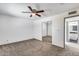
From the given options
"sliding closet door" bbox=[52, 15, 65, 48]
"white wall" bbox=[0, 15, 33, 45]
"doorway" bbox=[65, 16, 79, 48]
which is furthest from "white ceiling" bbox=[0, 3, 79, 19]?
"sliding closet door" bbox=[52, 15, 65, 48]

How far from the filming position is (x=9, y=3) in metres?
1.67

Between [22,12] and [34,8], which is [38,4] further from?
[22,12]

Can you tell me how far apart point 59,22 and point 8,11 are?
→ 201 centimetres

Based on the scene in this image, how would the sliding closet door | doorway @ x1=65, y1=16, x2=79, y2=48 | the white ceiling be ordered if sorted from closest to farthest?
the white ceiling < doorway @ x1=65, y1=16, x2=79, y2=48 < the sliding closet door

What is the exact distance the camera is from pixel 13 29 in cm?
182

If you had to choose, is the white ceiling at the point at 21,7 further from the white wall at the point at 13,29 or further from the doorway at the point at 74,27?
the doorway at the point at 74,27

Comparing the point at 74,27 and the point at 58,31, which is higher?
the point at 74,27

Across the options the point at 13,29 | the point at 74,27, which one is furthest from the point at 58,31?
the point at 13,29

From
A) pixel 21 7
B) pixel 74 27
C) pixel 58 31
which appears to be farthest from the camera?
pixel 58 31

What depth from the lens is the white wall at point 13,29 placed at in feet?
5.80

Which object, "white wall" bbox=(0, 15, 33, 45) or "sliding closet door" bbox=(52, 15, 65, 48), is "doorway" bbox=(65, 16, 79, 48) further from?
"white wall" bbox=(0, 15, 33, 45)

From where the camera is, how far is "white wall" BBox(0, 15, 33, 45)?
1.77 metres

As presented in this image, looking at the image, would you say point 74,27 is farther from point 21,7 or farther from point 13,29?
point 13,29

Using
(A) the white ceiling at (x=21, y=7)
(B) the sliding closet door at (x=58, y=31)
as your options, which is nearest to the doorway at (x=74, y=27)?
(B) the sliding closet door at (x=58, y=31)
